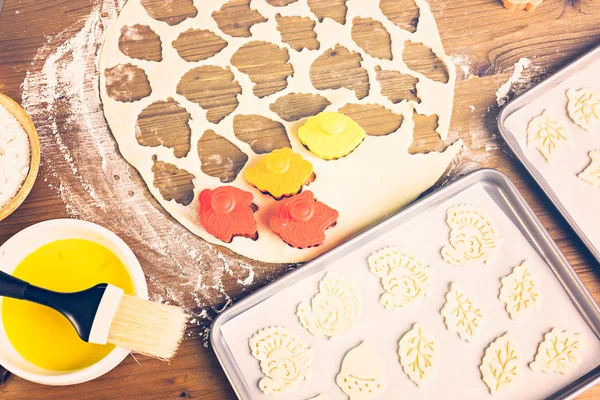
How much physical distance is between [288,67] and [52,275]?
598mm

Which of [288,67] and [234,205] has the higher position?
[288,67]

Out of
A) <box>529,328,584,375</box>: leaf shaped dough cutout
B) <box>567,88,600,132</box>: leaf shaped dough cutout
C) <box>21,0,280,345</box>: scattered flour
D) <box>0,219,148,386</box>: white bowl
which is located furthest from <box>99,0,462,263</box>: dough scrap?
<box>529,328,584,375</box>: leaf shaped dough cutout

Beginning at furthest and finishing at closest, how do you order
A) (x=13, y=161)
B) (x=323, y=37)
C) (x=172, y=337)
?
(x=323, y=37) → (x=13, y=161) → (x=172, y=337)

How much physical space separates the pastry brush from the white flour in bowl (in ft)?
0.79

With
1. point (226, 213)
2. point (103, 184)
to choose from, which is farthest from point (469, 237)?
point (103, 184)

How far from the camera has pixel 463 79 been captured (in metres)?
0.96

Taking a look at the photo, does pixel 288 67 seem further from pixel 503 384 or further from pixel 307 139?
pixel 503 384

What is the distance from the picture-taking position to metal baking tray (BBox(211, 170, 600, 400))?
785 mm

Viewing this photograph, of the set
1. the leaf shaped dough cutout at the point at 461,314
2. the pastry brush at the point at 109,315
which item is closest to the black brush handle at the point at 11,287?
the pastry brush at the point at 109,315

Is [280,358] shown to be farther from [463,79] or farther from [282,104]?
[463,79]

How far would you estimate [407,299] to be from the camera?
0.83 m

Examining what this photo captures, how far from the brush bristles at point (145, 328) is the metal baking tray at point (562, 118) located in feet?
2.27

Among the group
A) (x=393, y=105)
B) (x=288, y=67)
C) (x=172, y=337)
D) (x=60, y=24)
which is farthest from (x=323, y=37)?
(x=172, y=337)

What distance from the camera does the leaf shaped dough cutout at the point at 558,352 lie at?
0.78 m
